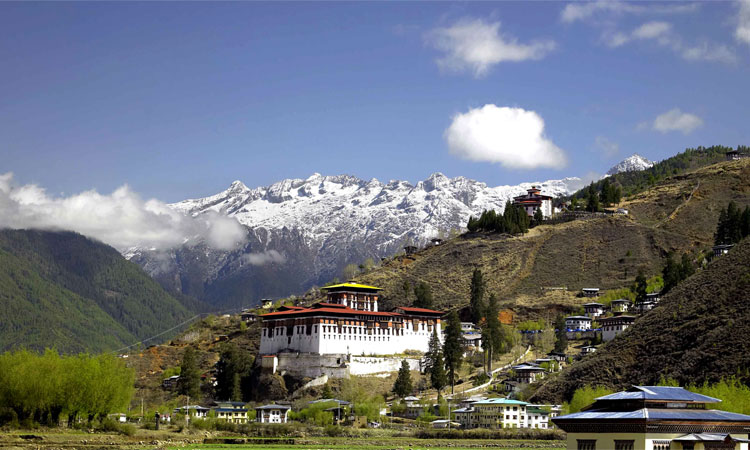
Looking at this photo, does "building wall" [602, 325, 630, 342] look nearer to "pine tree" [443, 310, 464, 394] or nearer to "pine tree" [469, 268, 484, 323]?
"pine tree" [469, 268, 484, 323]

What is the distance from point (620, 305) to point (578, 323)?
946cm

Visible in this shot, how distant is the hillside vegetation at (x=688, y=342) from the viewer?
4163 inches

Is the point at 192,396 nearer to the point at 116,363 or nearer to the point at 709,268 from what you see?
the point at 116,363

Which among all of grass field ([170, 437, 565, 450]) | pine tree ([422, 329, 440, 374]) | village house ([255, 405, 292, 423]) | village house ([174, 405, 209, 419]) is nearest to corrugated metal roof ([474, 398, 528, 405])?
grass field ([170, 437, 565, 450])

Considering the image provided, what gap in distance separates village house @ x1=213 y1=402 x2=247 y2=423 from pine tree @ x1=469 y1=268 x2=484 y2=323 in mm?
52158

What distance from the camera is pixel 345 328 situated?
160750 mm

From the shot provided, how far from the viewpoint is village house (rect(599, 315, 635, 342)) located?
157m

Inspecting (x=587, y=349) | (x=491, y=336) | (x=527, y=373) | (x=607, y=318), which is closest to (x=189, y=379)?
(x=491, y=336)

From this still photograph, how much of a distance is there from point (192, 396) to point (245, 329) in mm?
39778

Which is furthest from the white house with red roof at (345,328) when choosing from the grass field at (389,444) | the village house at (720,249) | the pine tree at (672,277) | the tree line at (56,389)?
the tree line at (56,389)

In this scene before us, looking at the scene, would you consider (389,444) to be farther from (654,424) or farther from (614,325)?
(654,424)

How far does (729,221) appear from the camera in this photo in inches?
7215

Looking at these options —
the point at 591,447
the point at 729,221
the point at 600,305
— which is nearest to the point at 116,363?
the point at 591,447

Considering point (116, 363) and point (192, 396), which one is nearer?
point (116, 363)
